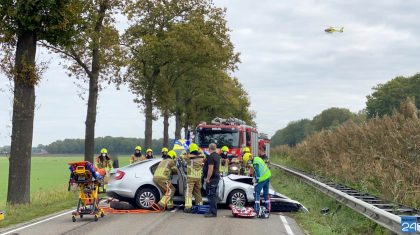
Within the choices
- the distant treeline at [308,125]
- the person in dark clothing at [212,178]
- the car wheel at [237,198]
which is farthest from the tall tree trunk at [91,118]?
the distant treeline at [308,125]

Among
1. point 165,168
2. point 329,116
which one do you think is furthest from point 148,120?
point 329,116

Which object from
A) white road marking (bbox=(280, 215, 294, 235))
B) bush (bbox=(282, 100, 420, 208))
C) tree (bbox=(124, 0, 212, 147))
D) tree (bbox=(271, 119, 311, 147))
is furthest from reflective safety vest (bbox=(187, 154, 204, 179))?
tree (bbox=(271, 119, 311, 147))

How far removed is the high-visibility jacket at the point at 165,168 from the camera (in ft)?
49.5

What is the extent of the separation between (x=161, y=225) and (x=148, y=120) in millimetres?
22216

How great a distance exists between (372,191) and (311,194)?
3.01 meters

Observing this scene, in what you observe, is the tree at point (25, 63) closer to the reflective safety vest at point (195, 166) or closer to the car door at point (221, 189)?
the reflective safety vest at point (195, 166)

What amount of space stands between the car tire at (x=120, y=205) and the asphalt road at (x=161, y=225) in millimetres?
1517

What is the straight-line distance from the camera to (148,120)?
3428 cm

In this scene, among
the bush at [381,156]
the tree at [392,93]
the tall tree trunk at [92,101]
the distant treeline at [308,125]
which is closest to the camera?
the bush at [381,156]

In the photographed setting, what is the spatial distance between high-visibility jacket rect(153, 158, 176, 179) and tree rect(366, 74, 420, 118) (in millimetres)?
70076

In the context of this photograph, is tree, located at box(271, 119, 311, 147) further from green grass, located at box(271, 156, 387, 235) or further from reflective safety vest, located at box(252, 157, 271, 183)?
reflective safety vest, located at box(252, 157, 271, 183)

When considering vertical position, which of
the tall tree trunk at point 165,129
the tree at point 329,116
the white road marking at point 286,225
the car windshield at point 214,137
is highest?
the tree at point 329,116

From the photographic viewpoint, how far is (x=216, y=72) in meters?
40.5

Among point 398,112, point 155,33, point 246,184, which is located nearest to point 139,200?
point 246,184
